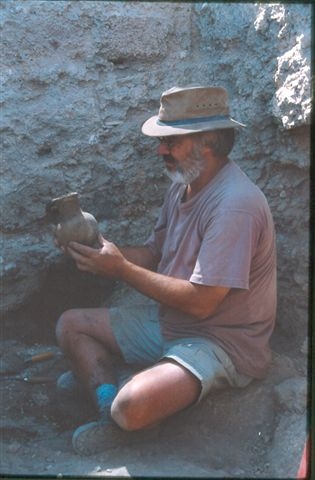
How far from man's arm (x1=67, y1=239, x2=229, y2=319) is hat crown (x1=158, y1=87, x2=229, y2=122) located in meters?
0.68

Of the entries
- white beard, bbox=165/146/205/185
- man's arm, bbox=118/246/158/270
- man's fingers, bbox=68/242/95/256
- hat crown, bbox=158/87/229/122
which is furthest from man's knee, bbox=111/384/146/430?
hat crown, bbox=158/87/229/122

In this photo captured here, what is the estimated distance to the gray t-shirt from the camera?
3377 mm

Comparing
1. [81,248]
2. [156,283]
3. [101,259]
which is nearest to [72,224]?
[81,248]

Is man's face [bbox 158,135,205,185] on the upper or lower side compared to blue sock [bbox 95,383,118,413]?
upper

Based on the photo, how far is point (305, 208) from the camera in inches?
156

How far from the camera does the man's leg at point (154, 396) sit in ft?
11.0

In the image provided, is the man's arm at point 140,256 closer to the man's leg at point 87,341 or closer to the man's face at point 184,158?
the man's leg at point 87,341

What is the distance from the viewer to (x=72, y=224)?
3646 millimetres

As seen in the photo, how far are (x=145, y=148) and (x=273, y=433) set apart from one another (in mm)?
1754

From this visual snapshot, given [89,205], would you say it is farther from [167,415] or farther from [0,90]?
[167,415]

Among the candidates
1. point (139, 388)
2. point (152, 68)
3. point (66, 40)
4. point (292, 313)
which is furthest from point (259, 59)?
point (139, 388)

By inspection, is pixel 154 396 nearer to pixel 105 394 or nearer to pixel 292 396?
pixel 105 394

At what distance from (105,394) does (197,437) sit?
1.51 ft

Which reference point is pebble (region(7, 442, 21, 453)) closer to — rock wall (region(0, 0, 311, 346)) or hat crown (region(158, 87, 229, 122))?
rock wall (region(0, 0, 311, 346))
